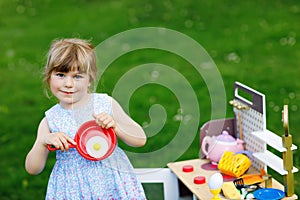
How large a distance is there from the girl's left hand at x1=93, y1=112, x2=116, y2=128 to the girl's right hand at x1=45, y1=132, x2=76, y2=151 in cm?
13

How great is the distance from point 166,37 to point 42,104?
5.35ft

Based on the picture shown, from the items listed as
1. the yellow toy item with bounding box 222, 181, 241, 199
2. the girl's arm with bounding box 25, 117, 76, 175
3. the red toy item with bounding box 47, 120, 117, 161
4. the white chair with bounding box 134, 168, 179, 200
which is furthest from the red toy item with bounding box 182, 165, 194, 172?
the girl's arm with bounding box 25, 117, 76, 175

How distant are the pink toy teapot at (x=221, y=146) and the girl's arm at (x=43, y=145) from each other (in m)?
0.75

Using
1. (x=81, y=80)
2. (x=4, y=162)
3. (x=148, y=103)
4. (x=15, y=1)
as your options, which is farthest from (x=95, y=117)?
(x=15, y=1)

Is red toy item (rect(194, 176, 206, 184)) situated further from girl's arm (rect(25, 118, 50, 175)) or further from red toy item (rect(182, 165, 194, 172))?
girl's arm (rect(25, 118, 50, 175))

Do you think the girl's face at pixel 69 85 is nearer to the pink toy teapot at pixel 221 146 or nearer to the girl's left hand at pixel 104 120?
the girl's left hand at pixel 104 120

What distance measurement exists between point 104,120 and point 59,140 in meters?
0.18

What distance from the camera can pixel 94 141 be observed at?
7.50ft

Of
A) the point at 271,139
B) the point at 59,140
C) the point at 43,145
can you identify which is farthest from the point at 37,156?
the point at 271,139

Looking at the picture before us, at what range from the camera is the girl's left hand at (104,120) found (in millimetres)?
2191

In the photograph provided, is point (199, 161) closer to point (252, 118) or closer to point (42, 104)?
point (252, 118)

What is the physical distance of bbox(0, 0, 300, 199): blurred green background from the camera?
3916 millimetres

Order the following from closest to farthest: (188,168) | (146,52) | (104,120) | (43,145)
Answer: (104,120) < (43,145) < (188,168) < (146,52)

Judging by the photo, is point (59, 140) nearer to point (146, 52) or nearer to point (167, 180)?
point (167, 180)
